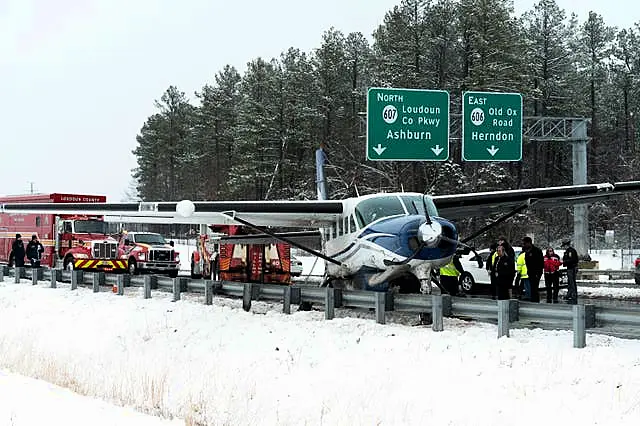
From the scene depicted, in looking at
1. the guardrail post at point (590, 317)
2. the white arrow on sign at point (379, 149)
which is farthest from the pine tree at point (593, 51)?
the guardrail post at point (590, 317)

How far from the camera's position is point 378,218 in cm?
1678

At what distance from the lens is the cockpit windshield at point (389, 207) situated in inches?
650

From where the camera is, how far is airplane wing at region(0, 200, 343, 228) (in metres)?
18.0

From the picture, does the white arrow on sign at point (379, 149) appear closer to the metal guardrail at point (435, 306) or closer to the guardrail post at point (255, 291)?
the metal guardrail at point (435, 306)

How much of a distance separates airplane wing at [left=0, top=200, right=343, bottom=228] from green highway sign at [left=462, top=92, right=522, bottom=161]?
7.33 metres

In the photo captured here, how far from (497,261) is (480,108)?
383 inches

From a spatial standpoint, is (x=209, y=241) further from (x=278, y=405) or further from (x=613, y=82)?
(x=613, y=82)

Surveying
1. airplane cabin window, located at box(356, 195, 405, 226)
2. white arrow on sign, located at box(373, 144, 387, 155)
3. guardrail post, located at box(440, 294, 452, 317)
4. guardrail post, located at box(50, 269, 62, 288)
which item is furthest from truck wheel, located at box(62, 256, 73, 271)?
guardrail post, located at box(440, 294, 452, 317)

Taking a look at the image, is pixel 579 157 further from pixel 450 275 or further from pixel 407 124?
pixel 450 275

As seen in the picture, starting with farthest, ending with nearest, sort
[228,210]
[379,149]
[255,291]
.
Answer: [379,149] < [255,291] < [228,210]

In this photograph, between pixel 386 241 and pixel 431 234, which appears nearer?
pixel 431 234

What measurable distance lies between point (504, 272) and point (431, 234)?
3188 millimetres

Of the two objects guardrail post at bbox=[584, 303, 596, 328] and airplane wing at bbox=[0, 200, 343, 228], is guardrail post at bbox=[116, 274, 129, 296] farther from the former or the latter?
guardrail post at bbox=[584, 303, 596, 328]

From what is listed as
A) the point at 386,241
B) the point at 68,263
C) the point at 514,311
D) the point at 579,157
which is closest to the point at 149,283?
the point at 386,241
